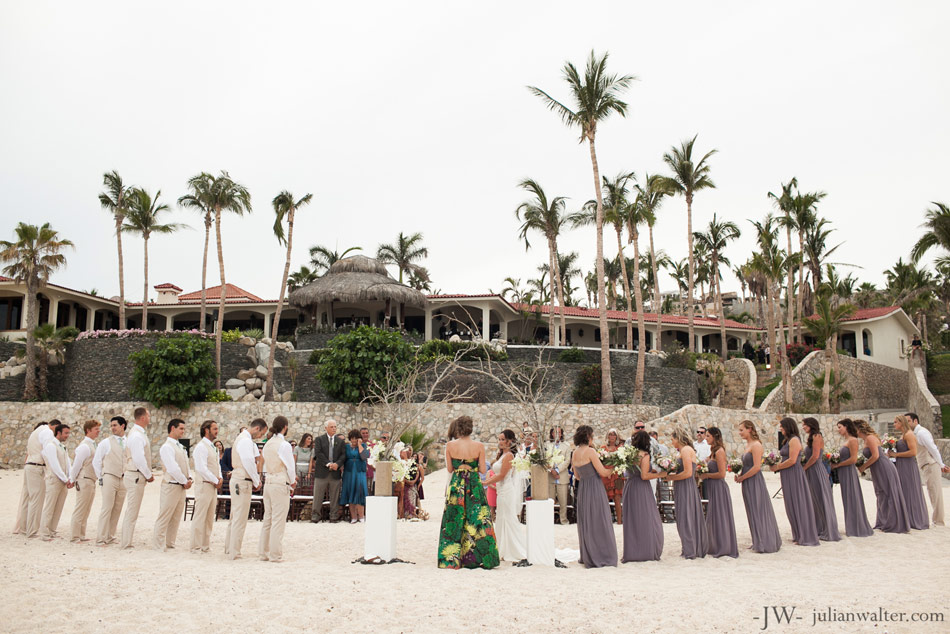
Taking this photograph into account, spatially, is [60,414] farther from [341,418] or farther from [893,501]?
[893,501]

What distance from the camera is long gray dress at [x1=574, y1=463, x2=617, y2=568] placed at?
764cm

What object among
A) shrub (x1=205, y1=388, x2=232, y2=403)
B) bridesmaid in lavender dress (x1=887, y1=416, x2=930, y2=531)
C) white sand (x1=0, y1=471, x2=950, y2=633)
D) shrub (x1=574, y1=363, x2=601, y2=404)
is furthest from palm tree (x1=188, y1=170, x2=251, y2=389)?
bridesmaid in lavender dress (x1=887, y1=416, x2=930, y2=531)

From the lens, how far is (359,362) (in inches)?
856

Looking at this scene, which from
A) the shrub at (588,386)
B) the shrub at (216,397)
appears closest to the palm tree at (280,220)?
the shrub at (216,397)

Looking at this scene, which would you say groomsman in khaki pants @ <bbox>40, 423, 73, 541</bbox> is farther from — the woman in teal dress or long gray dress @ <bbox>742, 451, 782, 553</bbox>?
long gray dress @ <bbox>742, 451, 782, 553</bbox>

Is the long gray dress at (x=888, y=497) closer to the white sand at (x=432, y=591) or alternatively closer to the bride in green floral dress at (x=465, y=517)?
the white sand at (x=432, y=591)

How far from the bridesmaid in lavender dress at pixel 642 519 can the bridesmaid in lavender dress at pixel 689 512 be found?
0.35m

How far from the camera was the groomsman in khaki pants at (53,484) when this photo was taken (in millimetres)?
9164

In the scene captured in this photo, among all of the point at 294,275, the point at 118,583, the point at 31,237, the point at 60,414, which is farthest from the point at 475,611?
the point at 294,275

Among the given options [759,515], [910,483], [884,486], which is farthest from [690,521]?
[910,483]

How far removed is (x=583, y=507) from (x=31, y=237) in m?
23.8

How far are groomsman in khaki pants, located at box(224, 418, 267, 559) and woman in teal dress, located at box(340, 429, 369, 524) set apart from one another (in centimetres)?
358

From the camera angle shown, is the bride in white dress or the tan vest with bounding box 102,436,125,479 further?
the tan vest with bounding box 102,436,125,479

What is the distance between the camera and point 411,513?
1181cm
